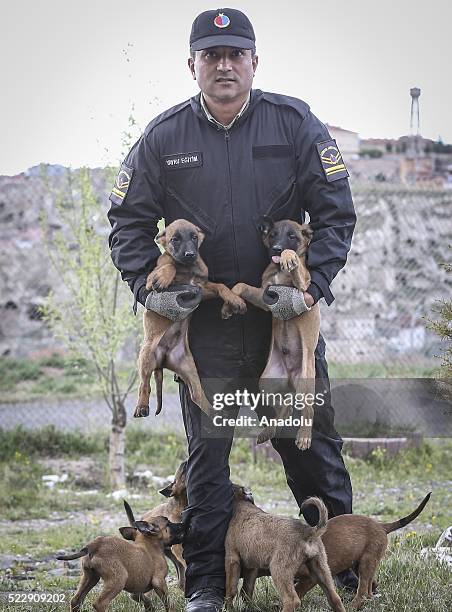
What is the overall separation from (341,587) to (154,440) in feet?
16.1

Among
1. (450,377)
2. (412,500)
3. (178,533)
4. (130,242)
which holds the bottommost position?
(412,500)

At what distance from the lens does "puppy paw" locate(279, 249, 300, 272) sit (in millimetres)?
3957

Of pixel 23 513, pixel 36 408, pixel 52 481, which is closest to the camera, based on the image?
pixel 23 513

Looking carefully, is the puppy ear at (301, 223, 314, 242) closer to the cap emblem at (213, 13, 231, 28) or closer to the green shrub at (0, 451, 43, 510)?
the cap emblem at (213, 13, 231, 28)

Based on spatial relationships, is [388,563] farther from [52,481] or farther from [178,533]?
[52,481]

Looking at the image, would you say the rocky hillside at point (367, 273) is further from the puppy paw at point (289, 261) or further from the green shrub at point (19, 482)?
the puppy paw at point (289, 261)

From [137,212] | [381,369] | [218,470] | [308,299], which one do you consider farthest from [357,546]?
[381,369]

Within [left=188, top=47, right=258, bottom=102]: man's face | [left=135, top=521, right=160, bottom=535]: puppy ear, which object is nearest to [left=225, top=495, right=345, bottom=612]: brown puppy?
[left=135, top=521, right=160, bottom=535]: puppy ear

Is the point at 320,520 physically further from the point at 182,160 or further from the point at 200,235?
the point at 182,160

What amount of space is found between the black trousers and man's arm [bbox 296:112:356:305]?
0.45m

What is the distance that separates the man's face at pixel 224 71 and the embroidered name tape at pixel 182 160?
10.4 inches

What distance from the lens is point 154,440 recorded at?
9.20 m

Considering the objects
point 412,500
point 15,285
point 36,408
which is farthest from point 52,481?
point 15,285

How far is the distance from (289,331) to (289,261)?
0.35 meters
